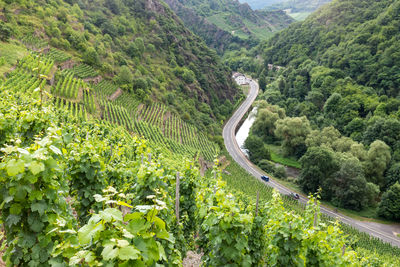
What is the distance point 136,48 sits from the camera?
193 ft

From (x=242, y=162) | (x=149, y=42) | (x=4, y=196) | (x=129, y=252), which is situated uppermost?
(x=129, y=252)

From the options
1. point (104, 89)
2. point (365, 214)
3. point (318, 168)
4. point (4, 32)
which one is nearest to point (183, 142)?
point (104, 89)

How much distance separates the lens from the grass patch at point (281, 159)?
49688mm

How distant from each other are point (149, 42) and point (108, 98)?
33.2 m

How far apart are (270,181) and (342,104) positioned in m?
28.4

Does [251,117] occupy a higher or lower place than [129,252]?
lower

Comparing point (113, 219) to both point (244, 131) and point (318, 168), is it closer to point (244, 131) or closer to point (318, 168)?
point (318, 168)

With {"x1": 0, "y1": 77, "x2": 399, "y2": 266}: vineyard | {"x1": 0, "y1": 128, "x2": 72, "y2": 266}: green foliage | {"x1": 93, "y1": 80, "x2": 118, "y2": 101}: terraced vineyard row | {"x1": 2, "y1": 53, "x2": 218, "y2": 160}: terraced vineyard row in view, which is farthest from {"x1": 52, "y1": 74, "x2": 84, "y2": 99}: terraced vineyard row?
{"x1": 0, "y1": 128, "x2": 72, "y2": 266}: green foliage

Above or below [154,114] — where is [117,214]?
above

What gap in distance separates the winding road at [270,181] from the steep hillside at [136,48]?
11.9 feet

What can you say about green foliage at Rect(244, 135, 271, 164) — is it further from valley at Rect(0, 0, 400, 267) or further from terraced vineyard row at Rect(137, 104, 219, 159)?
terraced vineyard row at Rect(137, 104, 219, 159)

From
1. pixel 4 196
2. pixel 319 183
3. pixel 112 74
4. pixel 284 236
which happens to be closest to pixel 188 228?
pixel 284 236

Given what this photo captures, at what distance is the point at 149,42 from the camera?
2623 inches

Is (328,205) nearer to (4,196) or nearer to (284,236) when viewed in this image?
(284,236)
